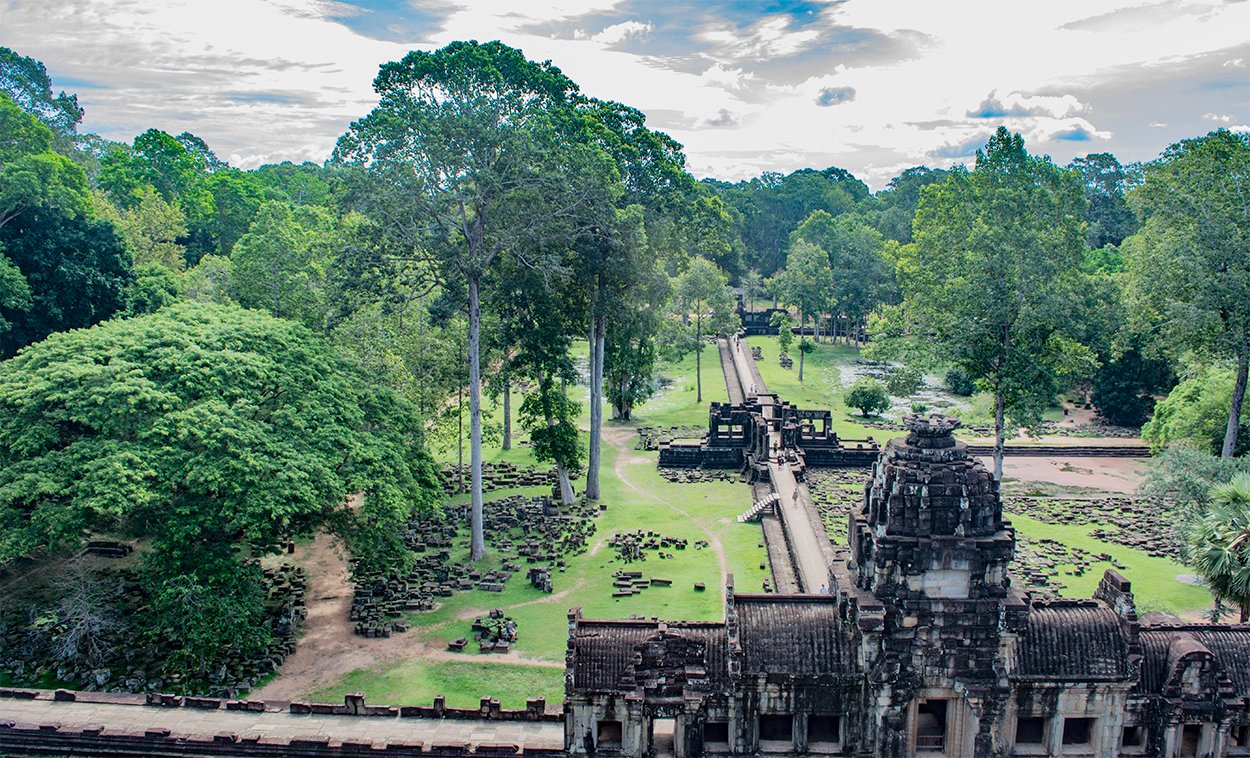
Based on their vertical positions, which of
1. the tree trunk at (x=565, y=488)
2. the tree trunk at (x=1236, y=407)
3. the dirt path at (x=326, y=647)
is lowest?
the dirt path at (x=326, y=647)

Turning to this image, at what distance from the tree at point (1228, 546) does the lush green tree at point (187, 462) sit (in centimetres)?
2426

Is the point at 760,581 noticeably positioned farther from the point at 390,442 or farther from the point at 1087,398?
the point at 1087,398

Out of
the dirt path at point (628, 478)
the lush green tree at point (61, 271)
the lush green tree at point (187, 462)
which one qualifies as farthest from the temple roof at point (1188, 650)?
the lush green tree at point (61, 271)

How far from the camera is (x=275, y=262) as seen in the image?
4516 centimetres

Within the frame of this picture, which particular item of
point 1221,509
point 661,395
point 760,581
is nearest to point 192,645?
point 760,581

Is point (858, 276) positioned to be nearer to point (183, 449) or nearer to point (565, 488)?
point (565, 488)

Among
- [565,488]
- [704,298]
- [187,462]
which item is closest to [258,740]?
[187,462]

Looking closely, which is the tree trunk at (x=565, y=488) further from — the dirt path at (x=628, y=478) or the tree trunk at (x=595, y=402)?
the dirt path at (x=628, y=478)

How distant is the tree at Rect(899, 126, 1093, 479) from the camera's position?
39719 mm

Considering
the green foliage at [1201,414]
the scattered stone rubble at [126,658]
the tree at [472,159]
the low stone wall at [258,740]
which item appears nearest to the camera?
the low stone wall at [258,740]

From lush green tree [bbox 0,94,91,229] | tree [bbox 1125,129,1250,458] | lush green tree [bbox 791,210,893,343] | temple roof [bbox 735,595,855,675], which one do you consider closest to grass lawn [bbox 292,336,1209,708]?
temple roof [bbox 735,595,855,675]

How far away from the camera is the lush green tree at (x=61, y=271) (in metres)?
39.8

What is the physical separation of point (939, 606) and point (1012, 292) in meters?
24.7

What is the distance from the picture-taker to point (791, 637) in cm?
2003
